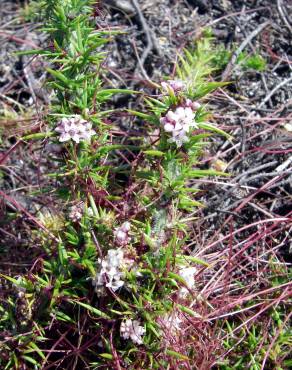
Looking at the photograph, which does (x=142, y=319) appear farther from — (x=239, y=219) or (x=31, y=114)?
(x=31, y=114)

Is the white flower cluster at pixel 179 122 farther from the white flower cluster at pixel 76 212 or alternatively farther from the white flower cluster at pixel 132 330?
the white flower cluster at pixel 132 330

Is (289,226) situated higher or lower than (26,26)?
lower

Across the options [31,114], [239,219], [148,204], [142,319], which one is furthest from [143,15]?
[142,319]

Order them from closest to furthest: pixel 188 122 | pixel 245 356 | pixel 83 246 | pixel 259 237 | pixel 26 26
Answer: pixel 188 122, pixel 83 246, pixel 245 356, pixel 259 237, pixel 26 26

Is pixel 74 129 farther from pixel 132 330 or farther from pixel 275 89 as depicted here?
pixel 275 89

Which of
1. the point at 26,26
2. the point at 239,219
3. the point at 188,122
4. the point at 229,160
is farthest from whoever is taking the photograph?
the point at 26,26

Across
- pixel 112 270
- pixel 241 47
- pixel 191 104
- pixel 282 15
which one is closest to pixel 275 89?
pixel 241 47

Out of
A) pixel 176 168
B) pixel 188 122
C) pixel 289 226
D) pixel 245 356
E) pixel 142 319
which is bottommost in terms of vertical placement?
pixel 245 356
